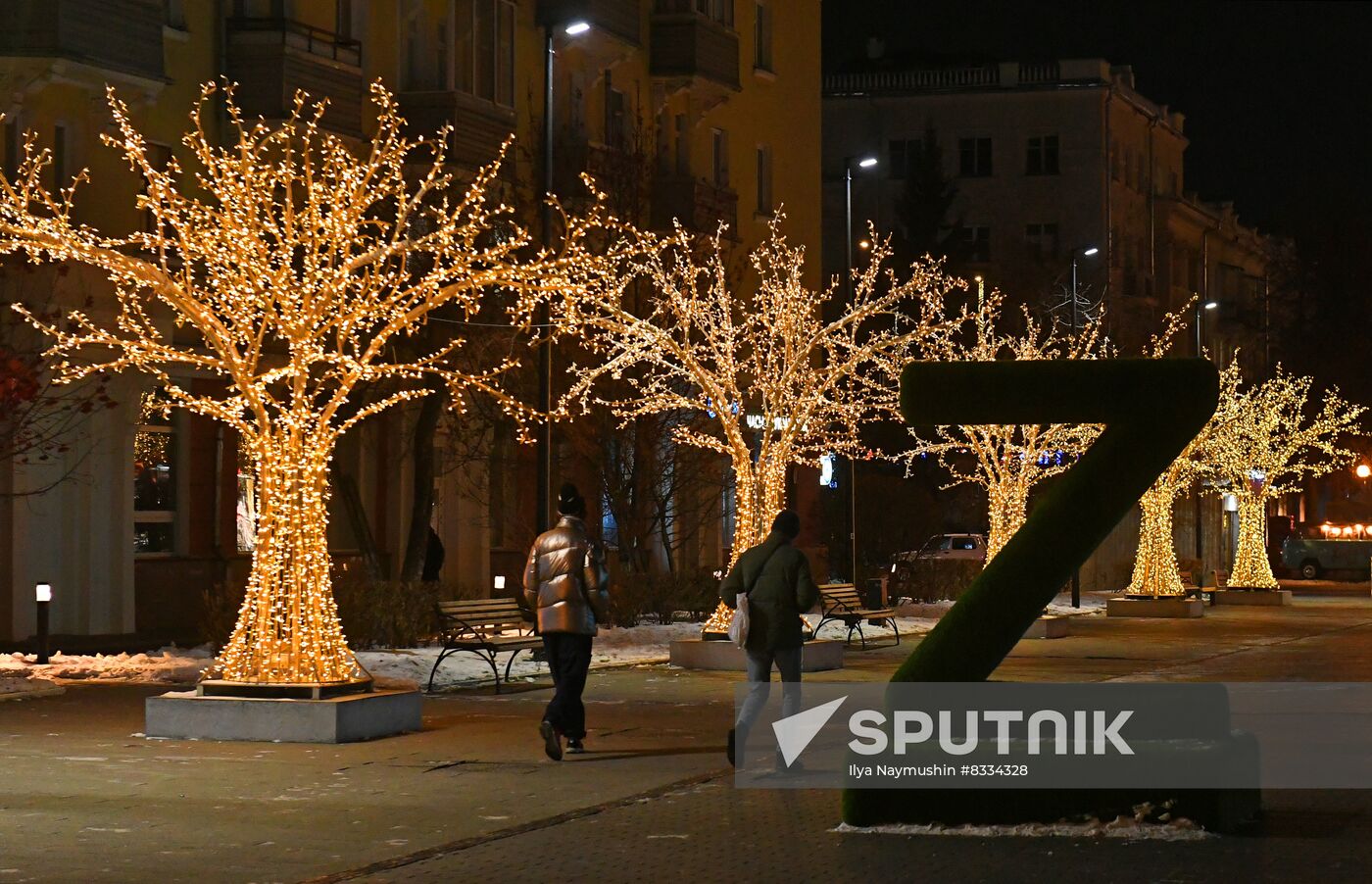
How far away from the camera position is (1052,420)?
12711 millimetres

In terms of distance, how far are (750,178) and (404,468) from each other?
15.5 meters

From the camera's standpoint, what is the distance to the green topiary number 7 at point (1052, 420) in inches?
484

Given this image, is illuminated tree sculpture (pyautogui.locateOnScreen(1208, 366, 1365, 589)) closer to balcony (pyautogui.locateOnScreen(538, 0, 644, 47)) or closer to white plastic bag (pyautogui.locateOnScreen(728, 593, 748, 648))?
balcony (pyautogui.locateOnScreen(538, 0, 644, 47))

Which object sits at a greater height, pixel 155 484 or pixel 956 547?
pixel 155 484

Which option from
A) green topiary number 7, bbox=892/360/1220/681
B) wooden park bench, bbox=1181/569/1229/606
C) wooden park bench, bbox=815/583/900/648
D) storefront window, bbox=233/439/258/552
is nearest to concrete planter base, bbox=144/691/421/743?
green topiary number 7, bbox=892/360/1220/681

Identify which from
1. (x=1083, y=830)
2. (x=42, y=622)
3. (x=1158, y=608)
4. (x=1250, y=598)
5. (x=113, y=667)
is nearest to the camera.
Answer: (x=1083, y=830)

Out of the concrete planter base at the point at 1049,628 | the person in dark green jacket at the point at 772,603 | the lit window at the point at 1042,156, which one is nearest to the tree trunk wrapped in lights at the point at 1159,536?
the concrete planter base at the point at 1049,628

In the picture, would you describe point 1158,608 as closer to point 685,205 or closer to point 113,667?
point 685,205

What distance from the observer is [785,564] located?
14.7 metres

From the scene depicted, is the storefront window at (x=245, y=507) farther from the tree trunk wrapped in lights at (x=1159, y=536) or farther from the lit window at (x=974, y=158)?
the lit window at (x=974, y=158)

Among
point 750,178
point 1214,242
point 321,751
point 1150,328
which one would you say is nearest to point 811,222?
point 750,178

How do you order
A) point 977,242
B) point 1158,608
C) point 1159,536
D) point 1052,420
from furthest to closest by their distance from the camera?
point 977,242, point 1159,536, point 1158,608, point 1052,420

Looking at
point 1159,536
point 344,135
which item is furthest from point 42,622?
point 1159,536

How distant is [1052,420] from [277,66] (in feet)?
65.1
